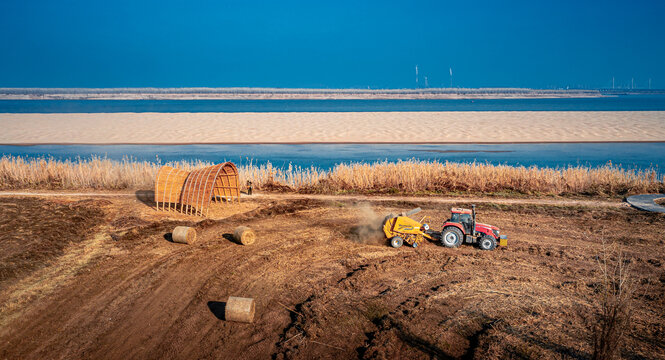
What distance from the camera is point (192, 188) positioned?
1549cm

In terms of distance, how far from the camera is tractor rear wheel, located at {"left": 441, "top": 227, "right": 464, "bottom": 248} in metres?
11.4

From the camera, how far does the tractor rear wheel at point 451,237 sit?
37.2 ft

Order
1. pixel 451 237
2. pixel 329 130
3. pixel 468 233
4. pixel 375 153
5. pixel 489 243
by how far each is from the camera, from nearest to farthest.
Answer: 1. pixel 489 243
2. pixel 451 237
3. pixel 468 233
4. pixel 375 153
5. pixel 329 130

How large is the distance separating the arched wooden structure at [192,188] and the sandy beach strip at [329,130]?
1963 cm

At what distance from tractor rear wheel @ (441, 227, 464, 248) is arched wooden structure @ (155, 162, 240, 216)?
631 centimetres

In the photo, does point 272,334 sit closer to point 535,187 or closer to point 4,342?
point 4,342

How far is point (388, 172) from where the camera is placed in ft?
62.8


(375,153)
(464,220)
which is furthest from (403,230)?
(375,153)

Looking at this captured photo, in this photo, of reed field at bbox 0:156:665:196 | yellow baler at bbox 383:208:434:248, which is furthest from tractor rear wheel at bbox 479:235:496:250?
reed field at bbox 0:156:665:196

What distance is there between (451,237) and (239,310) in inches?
211

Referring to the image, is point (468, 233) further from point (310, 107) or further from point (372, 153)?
point (310, 107)

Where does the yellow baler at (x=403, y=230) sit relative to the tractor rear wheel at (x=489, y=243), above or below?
above

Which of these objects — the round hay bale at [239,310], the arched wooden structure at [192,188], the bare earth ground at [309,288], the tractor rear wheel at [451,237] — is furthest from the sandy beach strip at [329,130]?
the round hay bale at [239,310]

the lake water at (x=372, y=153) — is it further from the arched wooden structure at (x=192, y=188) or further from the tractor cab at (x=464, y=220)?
the tractor cab at (x=464, y=220)
